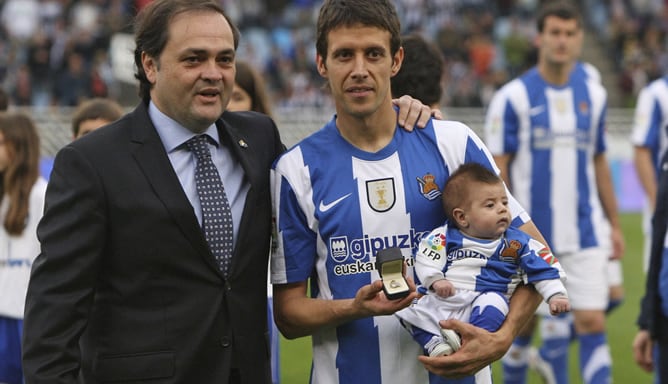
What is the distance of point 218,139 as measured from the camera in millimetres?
3520

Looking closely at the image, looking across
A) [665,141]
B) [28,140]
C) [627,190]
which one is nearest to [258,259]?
[28,140]

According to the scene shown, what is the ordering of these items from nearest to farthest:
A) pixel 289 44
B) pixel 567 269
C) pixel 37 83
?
pixel 567 269
pixel 37 83
pixel 289 44

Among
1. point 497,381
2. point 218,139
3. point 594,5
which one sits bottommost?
point 497,381

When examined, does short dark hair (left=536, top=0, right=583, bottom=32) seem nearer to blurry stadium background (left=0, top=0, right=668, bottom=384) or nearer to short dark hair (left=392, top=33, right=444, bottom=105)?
short dark hair (left=392, top=33, right=444, bottom=105)

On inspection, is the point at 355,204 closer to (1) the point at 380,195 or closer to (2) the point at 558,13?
(1) the point at 380,195

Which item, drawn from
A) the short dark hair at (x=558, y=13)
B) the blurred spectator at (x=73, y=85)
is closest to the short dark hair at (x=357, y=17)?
the short dark hair at (x=558, y=13)

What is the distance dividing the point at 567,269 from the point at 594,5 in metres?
23.0

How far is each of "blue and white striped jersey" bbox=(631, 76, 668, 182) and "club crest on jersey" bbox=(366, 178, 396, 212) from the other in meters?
4.28

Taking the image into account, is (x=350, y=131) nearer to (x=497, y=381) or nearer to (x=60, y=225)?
(x=60, y=225)

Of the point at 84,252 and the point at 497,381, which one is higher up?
the point at 84,252

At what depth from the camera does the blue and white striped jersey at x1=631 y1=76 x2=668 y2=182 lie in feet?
24.0

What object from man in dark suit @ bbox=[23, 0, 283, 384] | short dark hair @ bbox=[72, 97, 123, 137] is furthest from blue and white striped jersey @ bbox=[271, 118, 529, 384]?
short dark hair @ bbox=[72, 97, 123, 137]

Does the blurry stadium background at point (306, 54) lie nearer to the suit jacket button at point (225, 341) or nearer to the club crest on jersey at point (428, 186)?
the club crest on jersey at point (428, 186)

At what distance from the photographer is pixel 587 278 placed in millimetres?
6859
